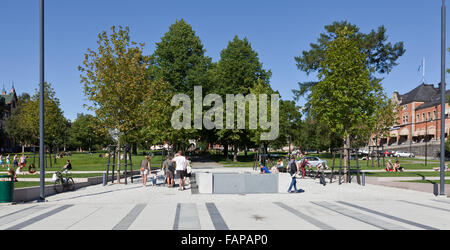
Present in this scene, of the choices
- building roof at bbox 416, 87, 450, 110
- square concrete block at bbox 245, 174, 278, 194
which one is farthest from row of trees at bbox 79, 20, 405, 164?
building roof at bbox 416, 87, 450, 110

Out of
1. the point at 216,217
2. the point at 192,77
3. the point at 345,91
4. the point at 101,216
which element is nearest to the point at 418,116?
the point at 192,77

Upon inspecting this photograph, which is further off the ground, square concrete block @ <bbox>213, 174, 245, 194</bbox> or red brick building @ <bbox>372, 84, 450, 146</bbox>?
red brick building @ <bbox>372, 84, 450, 146</bbox>

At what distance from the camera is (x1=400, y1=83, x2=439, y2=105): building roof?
8899 centimetres

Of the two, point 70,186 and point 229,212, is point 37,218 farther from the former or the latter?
point 70,186

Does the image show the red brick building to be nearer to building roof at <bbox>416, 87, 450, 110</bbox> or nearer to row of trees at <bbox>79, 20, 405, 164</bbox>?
building roof at <bbox>416, 87, 450, 110</bbox>

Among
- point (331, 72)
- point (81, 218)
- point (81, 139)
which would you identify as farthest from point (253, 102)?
point (81, 139)

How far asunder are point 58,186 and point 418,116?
282ft

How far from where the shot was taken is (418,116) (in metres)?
87.6

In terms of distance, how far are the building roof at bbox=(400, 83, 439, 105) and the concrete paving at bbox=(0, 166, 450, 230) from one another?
80.8 m

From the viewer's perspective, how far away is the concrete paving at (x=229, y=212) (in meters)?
9.66

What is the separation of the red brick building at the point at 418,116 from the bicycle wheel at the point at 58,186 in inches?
2964

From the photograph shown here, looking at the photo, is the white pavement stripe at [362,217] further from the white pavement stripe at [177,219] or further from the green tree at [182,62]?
the green tree at [182,62]

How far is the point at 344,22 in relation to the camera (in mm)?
49562

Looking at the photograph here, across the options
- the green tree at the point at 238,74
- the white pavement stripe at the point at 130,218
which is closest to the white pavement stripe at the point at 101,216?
the white pavement stripe at the point at 130,218
